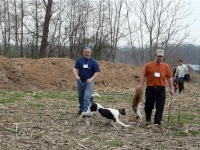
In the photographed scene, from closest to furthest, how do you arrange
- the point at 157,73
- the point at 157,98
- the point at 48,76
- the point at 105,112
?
the point at 105,112 < the point at 157,73 < the point at 157,98 < the point at 48,76

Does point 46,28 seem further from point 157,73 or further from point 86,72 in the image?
point 157,73

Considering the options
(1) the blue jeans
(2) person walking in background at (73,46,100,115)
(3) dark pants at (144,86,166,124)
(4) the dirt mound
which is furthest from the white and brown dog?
(4) the dirt mound

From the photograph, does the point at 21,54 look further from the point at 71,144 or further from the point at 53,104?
the point at 71,144

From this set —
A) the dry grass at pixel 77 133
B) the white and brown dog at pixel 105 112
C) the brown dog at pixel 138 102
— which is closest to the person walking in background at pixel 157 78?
the brown dog at pixel 138 102

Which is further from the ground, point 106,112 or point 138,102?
point 138,102

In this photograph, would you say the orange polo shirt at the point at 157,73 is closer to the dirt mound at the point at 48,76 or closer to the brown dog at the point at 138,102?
the brown dog at the point at 138,102

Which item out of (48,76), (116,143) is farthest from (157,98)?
(48,76)

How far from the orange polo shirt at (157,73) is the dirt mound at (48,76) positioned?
36.5 ft

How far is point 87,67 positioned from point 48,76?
11849 millimetres

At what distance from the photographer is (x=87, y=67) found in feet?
31.3

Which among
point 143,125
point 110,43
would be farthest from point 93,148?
point 110,43

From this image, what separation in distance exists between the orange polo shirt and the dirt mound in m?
11.1

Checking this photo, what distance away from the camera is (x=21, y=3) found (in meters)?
32.4

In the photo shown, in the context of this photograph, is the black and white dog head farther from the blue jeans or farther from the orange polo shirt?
the orange polo shirt
